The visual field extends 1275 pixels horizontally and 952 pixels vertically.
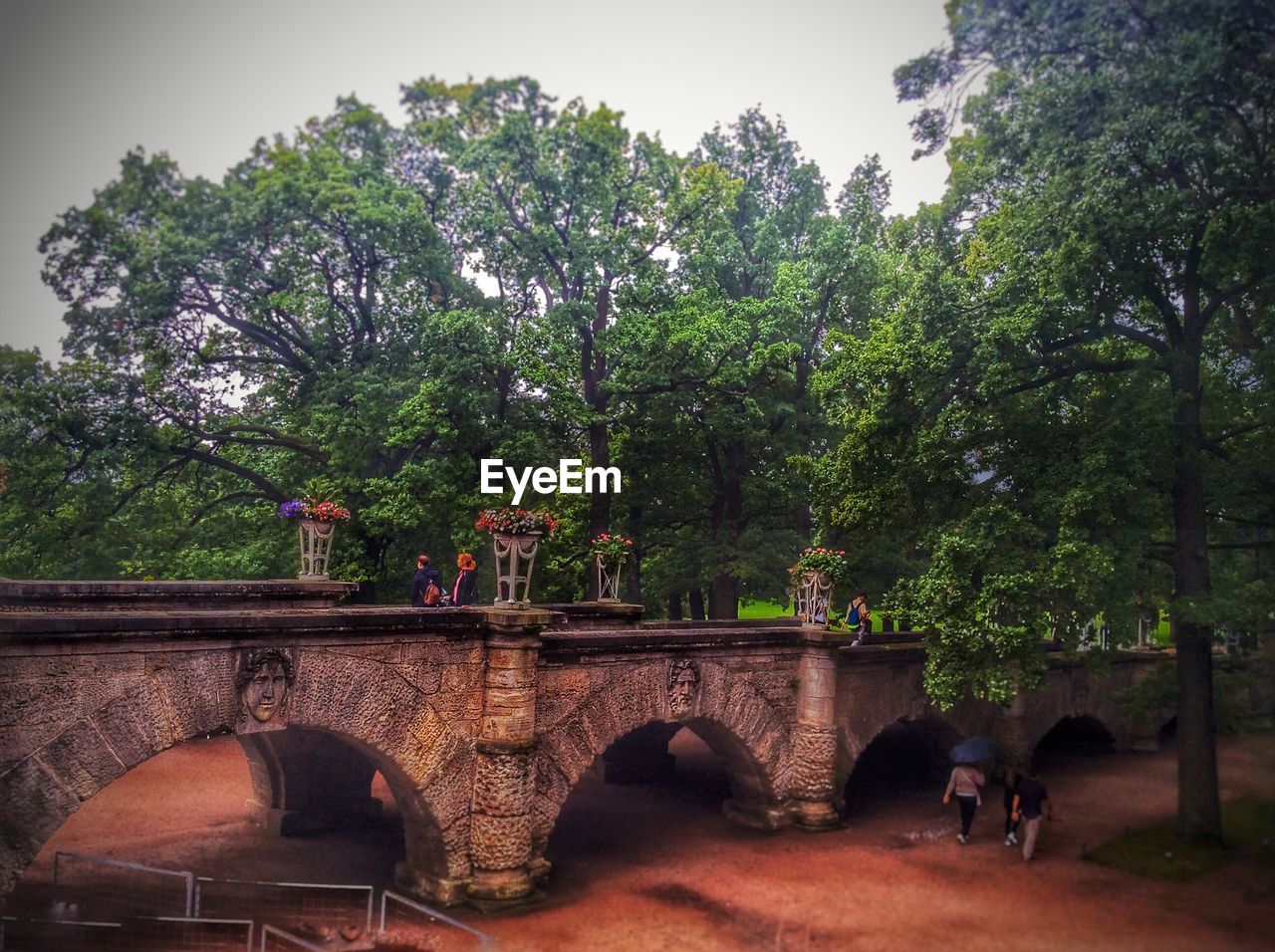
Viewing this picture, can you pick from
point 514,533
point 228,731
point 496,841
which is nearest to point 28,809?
point 228,731

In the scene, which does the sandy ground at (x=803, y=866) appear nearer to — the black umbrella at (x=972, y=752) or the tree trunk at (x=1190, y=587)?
the tree trunk at (x=1190, y=587)

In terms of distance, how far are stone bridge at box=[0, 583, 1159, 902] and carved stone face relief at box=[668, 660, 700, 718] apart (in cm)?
3

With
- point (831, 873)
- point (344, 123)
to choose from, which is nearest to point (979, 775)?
point (831, 873)

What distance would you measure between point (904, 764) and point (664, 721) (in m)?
8.03

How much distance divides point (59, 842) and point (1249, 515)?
20.4 meters

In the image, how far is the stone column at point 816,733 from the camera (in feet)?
59.1

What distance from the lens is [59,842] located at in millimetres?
16172

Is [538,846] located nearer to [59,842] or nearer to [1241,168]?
[59,842]

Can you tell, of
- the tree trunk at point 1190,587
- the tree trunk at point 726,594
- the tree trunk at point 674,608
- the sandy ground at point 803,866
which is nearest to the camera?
the sandy ground at point 803,866

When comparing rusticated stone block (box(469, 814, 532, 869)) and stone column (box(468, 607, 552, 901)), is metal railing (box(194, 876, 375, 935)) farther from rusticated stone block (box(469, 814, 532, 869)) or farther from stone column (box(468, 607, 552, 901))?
stone column (box(468, 607, 552, 901))

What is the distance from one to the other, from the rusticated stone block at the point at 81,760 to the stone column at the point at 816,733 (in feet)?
37.6

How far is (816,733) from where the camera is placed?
18.0 m

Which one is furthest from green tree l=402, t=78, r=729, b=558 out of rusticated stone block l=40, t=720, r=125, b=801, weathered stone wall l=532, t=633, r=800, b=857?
rusticated stone block l=40, t=720, r=125, b=801

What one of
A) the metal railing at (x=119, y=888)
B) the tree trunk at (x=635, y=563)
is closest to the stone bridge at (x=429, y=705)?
the metal railing at (x=119, y=888)
